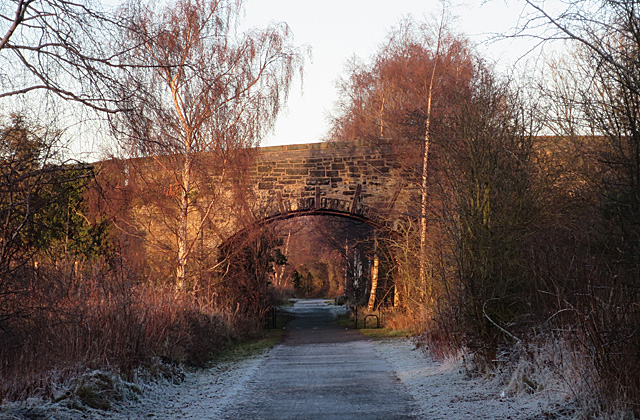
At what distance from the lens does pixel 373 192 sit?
17656 millimetres

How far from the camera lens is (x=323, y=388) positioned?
7.69 meters

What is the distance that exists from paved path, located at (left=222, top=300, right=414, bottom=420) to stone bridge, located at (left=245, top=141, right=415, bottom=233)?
5.83 m

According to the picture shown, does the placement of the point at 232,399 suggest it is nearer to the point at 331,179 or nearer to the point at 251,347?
the point at 251,347

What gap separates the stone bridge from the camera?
17562mm

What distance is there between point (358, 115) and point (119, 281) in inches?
814

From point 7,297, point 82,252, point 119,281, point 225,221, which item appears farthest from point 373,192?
point 7,297

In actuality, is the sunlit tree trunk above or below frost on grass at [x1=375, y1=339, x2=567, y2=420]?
above

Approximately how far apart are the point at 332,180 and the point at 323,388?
34.6 feet

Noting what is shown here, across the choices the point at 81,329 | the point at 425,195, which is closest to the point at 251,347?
the point at 425,195

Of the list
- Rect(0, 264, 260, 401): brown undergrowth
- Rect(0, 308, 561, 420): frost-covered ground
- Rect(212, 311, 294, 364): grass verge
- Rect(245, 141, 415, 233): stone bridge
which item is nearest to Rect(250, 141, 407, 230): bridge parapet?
Rect(245, 141, 415, 233): stone bridge

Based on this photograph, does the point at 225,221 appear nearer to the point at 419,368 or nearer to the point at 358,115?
the point at 419,368

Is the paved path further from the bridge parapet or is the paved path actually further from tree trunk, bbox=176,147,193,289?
the bridge parapet

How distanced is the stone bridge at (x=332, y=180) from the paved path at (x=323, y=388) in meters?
5.83

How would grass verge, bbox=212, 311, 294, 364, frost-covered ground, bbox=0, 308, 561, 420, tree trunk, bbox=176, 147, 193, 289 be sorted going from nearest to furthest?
frost-covered ground, bbox=0, 308, 561, 420 → grass verge, bbox=212, 311, 294, 364 → tree trunk, bbox=176, 147, 193, 289
